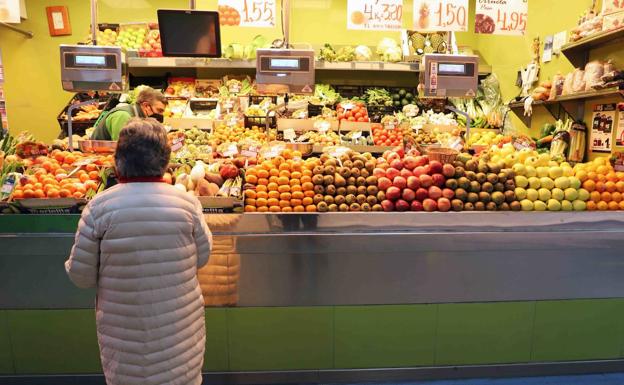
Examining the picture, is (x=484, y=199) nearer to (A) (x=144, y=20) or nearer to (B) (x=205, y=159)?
(B) (x=205, y=159)

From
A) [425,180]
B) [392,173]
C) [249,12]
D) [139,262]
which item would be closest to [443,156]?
[425,180]

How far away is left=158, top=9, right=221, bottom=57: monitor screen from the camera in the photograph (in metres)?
4.08

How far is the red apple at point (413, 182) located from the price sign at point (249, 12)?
2.22 metres

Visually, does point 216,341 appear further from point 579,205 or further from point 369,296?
point 579,205

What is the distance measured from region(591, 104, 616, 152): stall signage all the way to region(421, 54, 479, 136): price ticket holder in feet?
5.01

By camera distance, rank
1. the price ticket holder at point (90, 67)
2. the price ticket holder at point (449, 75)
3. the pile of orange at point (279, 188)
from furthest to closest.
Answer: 1. the price ticket holder at point (449, 75)
2. the price ticket holder at point (90, 67)
3. the pile of orange at point (279, 188)

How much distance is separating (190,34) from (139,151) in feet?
8.78

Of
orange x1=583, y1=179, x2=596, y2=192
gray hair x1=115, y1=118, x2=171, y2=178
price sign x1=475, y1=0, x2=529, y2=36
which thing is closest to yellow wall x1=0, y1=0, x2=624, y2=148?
price sign x1=475, y1=0, x2=529, y2=36

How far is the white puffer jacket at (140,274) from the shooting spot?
1.81 m

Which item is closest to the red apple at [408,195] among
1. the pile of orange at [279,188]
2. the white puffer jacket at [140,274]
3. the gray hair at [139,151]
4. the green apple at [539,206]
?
the pile of orange at [279,188]

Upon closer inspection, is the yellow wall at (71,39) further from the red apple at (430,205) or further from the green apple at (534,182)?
the red apple at (430,205)

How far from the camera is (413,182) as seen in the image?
2.99 meters

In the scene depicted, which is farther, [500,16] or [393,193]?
[500,16]

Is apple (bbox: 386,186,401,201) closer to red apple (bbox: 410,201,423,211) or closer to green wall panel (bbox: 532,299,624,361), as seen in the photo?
red apple (bbox: 410,201,423,211)
